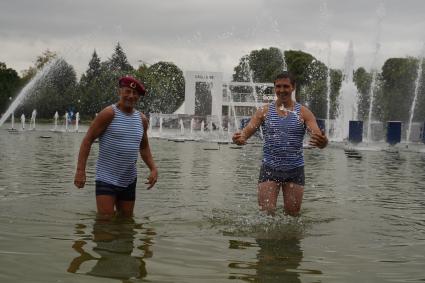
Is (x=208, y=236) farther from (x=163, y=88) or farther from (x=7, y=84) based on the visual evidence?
(x=163, y=88)

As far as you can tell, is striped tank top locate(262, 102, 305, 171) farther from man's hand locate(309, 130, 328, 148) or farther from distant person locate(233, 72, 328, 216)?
man's hand locate(309, 130, 328, 148)

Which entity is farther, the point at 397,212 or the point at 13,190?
the point at 13,190

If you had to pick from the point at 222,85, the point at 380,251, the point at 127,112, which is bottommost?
the point at 380,251

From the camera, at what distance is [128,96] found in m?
6.17

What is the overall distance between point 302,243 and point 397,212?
277cm

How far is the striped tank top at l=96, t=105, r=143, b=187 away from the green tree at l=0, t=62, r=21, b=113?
240 ft

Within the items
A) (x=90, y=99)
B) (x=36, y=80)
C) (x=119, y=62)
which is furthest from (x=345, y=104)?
(x=119, y=62)

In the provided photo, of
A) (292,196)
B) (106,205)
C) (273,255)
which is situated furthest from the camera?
(292,196)

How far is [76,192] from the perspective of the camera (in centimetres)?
920

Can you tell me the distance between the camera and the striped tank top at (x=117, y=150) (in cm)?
621

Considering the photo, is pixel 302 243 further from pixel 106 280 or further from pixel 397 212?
pixel 397 212

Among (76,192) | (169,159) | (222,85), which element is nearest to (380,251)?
(76,192)

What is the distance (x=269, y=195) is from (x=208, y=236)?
80cm

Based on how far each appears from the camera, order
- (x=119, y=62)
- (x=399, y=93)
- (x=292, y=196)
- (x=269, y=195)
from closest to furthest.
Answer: (x=269, y=195), (x=292, y=196), (x=399, y=93), (x=119, y=62)
